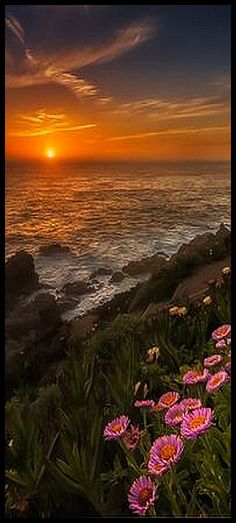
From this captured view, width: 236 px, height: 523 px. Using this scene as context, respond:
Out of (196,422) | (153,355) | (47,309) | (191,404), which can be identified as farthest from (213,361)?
(47,309)

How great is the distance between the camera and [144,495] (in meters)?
1.66

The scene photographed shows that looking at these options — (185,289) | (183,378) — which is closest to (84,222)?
(183,378)

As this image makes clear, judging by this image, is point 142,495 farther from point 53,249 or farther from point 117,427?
point 53,249

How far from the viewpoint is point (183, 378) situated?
2.06 meters

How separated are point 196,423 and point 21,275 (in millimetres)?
742

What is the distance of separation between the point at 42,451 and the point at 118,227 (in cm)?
83

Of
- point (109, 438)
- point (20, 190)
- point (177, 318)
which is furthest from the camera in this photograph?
point (177, 318)

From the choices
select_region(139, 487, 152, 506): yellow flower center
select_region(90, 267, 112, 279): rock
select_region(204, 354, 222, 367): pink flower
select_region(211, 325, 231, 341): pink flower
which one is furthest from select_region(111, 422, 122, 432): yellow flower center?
select_region(90, 267, 112, 279): rock

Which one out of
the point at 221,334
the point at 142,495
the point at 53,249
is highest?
the point at 53,249

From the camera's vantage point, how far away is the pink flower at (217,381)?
178 centimetres

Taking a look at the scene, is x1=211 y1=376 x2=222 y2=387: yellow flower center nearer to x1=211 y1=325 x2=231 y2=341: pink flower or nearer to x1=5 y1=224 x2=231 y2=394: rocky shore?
x1=211 y1=325 x2=231 y2=341: pink flower

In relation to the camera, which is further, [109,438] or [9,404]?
[9,404]

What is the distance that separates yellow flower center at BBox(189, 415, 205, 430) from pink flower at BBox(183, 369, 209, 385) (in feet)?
0.86

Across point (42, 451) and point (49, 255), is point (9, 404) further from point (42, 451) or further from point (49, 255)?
point (49, 255)
